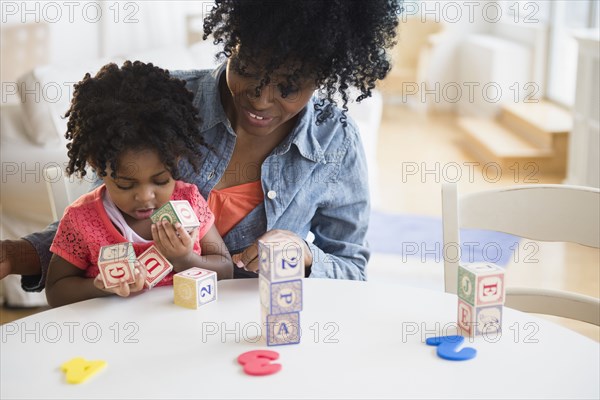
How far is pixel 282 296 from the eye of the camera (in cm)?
112

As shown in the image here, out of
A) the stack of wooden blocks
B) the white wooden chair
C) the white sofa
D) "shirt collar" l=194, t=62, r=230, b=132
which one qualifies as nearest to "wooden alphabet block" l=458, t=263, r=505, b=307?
the stack of wooden blocks

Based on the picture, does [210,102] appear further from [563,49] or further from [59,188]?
[563,49]

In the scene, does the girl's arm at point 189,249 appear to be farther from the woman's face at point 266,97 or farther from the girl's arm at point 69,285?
the woman's face at point 266,97

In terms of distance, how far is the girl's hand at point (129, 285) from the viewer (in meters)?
1.27

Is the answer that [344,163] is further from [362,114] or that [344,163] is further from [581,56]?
[581,56]

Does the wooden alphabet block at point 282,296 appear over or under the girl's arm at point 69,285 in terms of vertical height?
over

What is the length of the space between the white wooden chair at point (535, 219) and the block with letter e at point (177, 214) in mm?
507

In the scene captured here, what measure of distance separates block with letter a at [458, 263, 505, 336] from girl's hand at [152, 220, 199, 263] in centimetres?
45

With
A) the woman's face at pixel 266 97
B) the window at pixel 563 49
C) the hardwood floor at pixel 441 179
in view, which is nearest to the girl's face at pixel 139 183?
the woman's face at pixel 266 97

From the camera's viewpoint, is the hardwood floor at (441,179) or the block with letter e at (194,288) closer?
the block with letter e at (194,288)

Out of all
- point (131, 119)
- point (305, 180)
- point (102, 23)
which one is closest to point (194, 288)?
point (131, 119)

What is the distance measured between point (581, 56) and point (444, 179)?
1.33 m

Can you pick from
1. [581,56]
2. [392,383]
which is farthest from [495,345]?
[581,56]

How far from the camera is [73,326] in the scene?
123 cm
